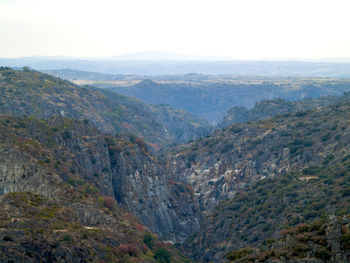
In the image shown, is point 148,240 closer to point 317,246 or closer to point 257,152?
point 317,246

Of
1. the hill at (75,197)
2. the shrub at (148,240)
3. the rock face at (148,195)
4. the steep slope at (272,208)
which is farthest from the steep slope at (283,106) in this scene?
the shrub at (148,240)

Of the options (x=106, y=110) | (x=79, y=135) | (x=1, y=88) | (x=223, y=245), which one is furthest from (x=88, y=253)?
(x=106, y=110)

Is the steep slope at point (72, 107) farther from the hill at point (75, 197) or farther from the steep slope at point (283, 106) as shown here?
the hill at point (75, 197)

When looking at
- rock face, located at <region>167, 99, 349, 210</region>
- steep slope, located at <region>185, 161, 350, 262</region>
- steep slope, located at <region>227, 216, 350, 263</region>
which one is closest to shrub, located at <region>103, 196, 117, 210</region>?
steep slope, located at <region>185, 161, 350, 262</region>

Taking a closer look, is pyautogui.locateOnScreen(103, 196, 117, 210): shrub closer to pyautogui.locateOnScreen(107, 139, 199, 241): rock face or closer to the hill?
the hill

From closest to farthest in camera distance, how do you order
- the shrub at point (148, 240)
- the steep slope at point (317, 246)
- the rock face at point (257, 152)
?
1. the steep slope at point (317, 246)
2. the shrub at point (148, 240)
3. the rock face at point (257, 152)

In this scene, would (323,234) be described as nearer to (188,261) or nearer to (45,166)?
(188,261)
